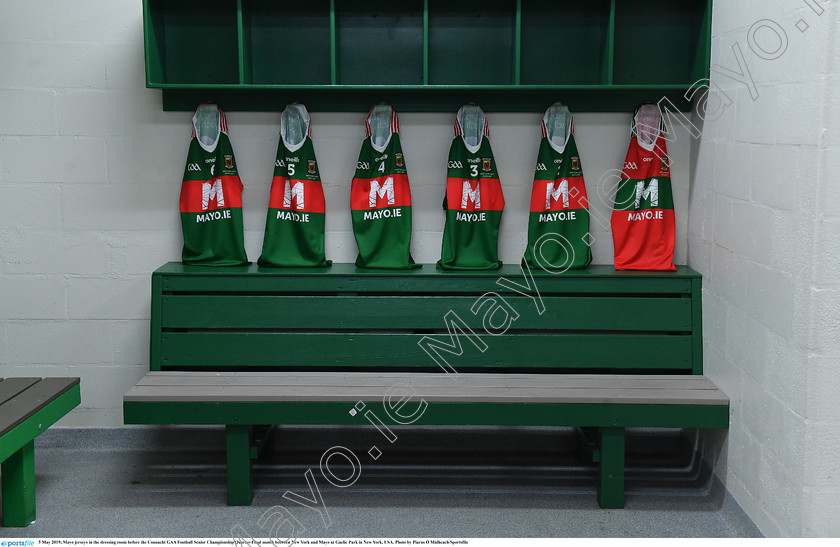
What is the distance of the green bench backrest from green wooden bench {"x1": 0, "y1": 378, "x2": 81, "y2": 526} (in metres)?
0.46

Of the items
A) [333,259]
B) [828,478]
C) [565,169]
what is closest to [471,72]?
[565,169]

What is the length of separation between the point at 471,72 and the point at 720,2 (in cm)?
96

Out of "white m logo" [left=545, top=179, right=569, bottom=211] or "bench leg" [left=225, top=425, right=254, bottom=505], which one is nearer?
"bench leg" [left=225, top=425, right=254, bottom=505]

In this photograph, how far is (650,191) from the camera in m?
3.58

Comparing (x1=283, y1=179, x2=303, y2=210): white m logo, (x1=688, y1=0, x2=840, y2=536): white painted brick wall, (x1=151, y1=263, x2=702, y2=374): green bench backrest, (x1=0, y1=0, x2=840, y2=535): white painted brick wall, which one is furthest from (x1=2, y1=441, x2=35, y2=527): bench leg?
(x1=688, y1=0, x2=840, y2=536): white painted brick wall

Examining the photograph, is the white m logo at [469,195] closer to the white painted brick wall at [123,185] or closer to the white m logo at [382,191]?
the white painted brick wall at [123,185]

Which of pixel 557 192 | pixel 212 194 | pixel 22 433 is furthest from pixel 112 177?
pixel 557 192

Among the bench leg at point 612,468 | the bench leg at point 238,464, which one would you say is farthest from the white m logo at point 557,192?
the bench leg at point 238,464

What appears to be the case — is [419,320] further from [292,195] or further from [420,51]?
[420,51]

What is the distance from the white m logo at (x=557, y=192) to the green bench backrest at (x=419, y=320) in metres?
0.31

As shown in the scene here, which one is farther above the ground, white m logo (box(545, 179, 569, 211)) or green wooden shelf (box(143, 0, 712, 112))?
green wooden shelf (box(143, 0, 712, 112))

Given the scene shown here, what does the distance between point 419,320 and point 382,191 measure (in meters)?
0.55

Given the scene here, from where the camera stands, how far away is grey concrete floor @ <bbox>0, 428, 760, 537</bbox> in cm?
304

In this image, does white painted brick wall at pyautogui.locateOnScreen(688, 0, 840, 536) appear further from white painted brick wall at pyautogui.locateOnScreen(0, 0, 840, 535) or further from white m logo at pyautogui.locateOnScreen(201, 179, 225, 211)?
white m logo at pyautogui.locateOnScreen(201, 179, 225, 211)
